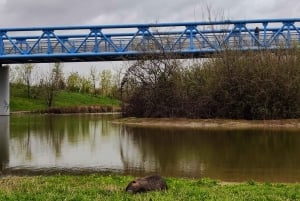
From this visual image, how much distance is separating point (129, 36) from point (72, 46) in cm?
628

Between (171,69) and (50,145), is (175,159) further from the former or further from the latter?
(171,69)

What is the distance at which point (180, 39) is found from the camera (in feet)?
169

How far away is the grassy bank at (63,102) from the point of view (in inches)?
2948

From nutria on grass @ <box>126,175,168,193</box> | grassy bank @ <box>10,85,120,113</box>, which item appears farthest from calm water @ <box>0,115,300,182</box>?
grassy bank @ <box>10,85,120,113</box>

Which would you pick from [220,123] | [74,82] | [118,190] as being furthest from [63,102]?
[118,190]

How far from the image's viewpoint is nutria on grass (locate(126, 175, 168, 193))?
10578 mm

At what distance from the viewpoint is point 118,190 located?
10906 mm

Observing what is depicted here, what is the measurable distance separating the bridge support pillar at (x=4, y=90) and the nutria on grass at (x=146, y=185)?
177 feet

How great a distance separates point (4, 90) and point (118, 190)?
54901mm

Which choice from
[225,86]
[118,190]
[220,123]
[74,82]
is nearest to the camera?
[118,190]

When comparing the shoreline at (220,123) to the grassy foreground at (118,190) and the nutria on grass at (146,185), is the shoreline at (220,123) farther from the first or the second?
the nutria on grass at (146,185)

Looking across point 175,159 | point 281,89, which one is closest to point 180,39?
point 281,89

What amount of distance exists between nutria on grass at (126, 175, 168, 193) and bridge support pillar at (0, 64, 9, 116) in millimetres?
54097

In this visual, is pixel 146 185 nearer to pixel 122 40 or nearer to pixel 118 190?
pixel 118 190
